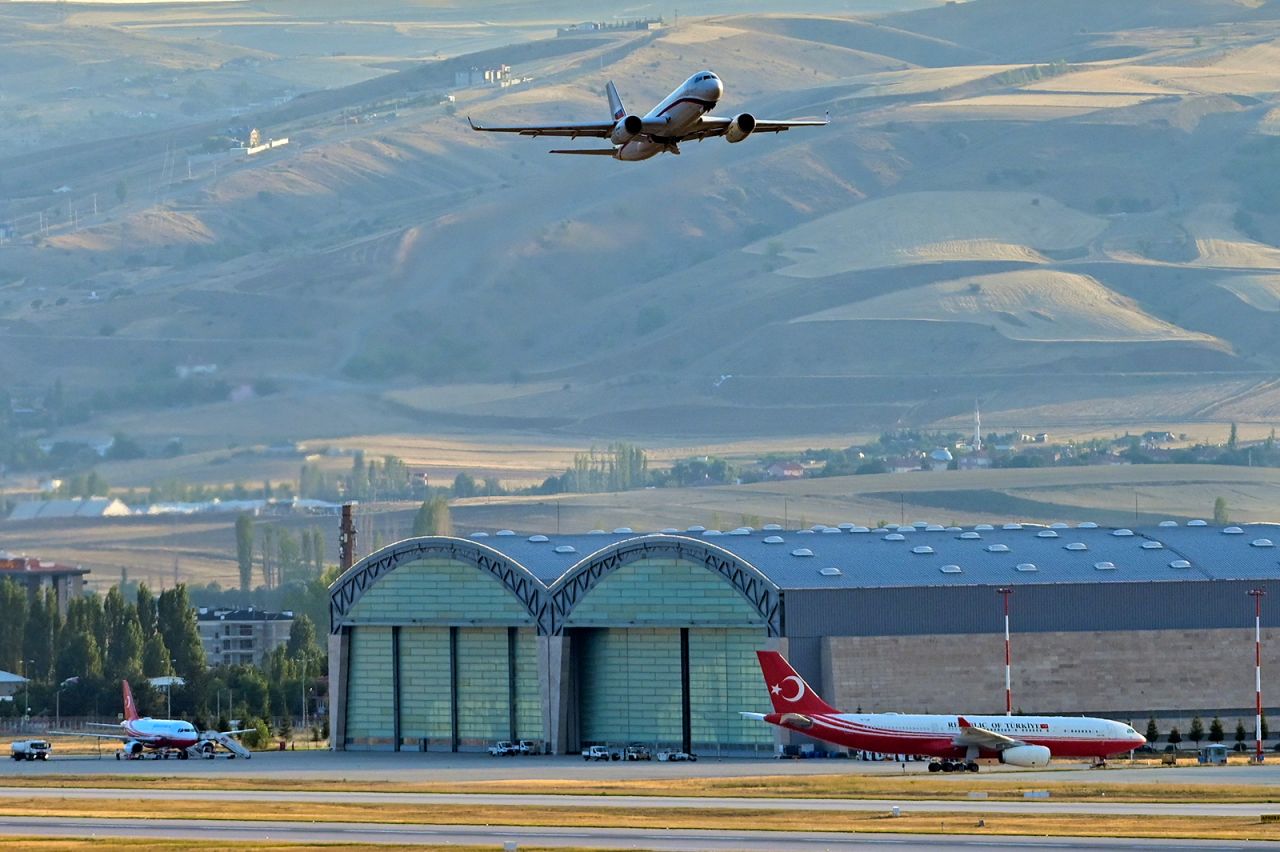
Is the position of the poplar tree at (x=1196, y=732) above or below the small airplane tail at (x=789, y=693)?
below

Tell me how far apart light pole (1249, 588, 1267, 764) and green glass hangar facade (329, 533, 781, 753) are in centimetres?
2556

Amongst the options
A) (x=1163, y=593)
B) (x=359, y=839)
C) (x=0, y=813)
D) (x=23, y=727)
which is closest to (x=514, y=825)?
(x=359, y=839)

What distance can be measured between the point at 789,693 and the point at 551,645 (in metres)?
25.4

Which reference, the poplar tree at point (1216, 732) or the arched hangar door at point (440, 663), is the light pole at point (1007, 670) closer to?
the poplar tree at point (1216, 732)

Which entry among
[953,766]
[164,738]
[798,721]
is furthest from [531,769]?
[164,738]

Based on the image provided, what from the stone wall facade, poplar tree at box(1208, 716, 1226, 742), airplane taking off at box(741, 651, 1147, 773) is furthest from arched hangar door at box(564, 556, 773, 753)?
poplar tree at box(1208, 716, 1226, 742)

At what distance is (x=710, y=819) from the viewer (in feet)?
326

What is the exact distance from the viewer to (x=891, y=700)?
496 ft

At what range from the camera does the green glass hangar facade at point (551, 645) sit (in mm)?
153375

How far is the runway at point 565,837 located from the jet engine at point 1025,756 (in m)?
38.3

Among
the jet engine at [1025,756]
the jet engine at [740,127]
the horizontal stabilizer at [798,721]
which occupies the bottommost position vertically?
the jet engine at [1025,756]

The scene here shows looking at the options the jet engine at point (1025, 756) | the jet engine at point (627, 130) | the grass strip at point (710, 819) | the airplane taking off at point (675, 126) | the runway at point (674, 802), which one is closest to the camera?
the airplane taking off at point (675, 126)

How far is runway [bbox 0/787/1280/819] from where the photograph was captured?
10075 centimetres

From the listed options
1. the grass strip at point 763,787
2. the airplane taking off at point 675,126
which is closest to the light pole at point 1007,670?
the grass strip at point 763,787
